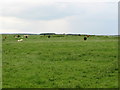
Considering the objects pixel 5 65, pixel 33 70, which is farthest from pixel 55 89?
pixel 5 65

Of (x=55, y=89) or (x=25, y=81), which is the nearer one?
(x=55, y=89)

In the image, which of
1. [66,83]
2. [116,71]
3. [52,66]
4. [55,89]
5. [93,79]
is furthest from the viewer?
[52,66]

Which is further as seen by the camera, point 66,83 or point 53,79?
point 53,79

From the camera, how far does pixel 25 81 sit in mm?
14664

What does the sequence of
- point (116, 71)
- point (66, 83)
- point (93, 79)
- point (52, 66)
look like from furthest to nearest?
point (52, 66), point (116, 71), point (93, 79), point (66, 83)

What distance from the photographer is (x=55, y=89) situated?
12.9 m

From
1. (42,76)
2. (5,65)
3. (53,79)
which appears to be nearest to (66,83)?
(53,79)

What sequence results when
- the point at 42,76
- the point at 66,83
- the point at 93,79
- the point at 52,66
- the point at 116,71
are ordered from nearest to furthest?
1. the point at 66,83
2. the point at 93,79
3. the point at 42,76
4. the point at 116,71
5. the point at 52,66

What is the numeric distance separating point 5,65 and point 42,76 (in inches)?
203

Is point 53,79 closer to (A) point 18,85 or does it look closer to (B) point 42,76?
(B) point 42,76

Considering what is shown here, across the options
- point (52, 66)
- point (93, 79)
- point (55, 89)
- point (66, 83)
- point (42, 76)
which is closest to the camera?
point (55, 89)

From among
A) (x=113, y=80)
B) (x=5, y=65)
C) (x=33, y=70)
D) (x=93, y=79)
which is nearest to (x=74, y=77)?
(x=93, y=79)

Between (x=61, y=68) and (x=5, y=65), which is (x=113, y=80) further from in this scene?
(x=5, y=65)

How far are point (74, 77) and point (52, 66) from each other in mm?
3809
